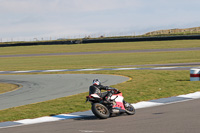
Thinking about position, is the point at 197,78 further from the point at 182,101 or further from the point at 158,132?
the point at 158,132

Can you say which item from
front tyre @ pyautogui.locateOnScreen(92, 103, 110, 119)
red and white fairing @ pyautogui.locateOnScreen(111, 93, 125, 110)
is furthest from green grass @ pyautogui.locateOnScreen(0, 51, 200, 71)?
front tyre @ pyautogui.locateOnScreen(92, 103, 110, 119)

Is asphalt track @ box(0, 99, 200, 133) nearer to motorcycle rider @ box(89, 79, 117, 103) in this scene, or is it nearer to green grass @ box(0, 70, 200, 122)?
motorcycle rider @ box(89, 79, 117, 103)

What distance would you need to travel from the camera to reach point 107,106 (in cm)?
1219

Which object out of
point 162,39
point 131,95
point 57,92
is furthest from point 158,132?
point 162,39

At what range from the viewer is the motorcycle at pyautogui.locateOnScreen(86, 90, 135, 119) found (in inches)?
466

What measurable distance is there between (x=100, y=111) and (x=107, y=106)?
0.34 m

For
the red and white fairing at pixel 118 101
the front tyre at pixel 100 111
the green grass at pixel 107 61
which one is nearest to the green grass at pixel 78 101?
the red and white fairing at pixel 118 101

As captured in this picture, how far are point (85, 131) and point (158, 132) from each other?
2060mm

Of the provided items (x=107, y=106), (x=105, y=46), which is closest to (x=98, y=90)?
(x=107, y=106)

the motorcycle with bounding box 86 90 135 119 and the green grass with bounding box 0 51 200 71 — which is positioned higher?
the motorcycle with bounding box 86 90 135 119

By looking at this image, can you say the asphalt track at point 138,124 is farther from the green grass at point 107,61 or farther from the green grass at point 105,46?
the green grass at point 105,46

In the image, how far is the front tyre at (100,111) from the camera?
11774 millimetres

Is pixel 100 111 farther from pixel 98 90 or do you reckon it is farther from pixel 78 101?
pixel 78 101

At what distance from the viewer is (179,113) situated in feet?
40.4
